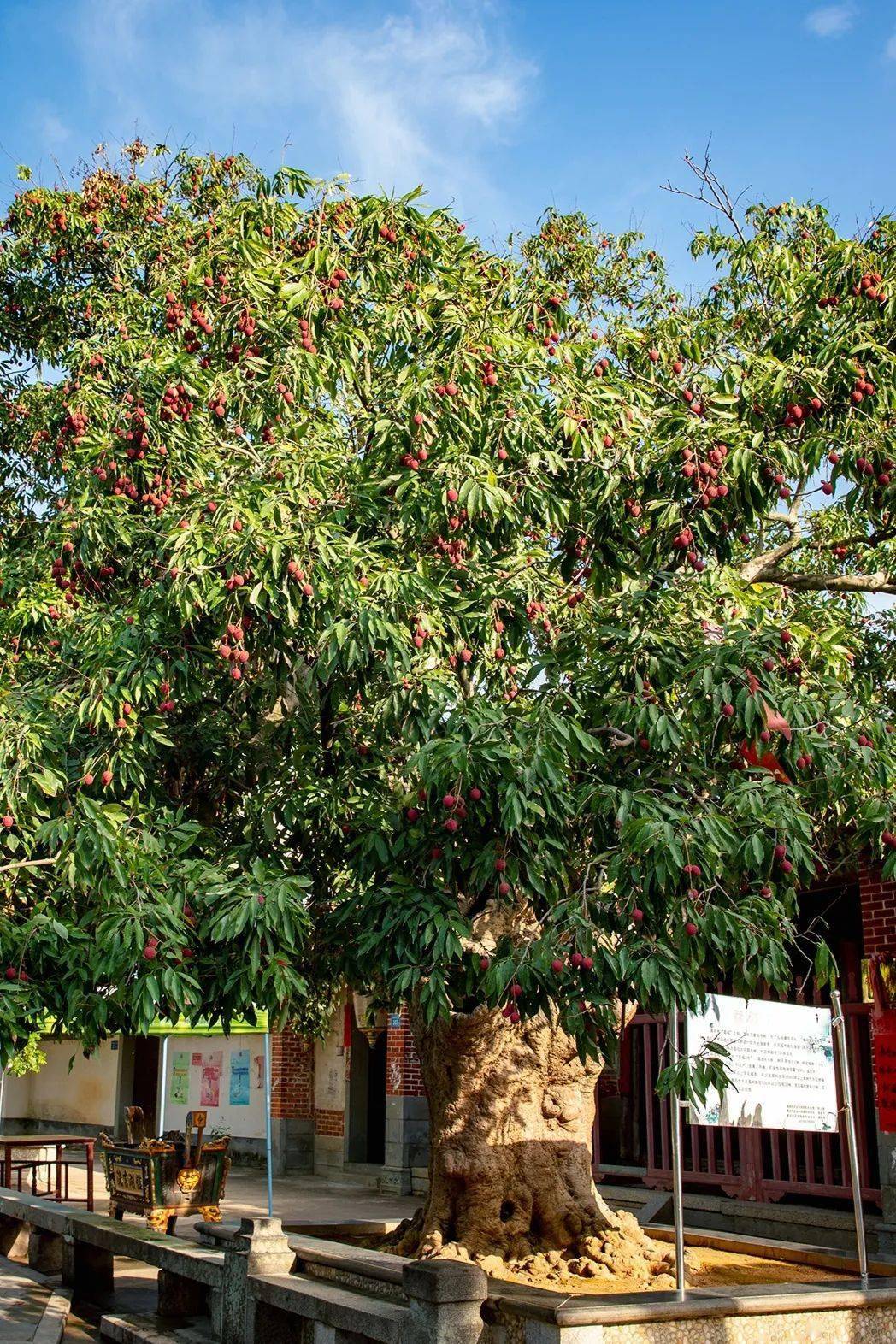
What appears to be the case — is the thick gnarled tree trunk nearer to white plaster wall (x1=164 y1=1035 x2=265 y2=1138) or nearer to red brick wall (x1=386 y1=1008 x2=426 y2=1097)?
red brick wall (x1=386 y1=1008 x2=426 y2=1097)

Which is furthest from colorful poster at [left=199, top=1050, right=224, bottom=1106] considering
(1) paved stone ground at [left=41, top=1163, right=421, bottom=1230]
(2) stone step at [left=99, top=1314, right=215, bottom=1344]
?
(2) stone step at [left=99, top=1314, right=215, bottom=1344]

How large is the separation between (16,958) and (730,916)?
3.40m

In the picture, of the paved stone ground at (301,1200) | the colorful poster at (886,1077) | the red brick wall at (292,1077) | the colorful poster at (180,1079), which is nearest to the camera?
the colorful poster at (886,1077)

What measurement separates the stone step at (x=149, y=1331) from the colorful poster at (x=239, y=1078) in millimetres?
12281

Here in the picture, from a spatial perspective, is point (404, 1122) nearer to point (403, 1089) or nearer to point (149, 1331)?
point (403, 1089)

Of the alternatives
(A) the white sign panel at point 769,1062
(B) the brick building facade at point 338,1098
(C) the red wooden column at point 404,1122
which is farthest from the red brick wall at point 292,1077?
(A) the white sign panel at point 769,1062

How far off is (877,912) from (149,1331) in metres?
6.66

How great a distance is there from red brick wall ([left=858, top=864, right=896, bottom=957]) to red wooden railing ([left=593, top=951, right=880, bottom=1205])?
739mm

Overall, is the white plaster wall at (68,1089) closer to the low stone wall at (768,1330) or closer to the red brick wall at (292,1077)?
the red brick wall at (292,1077)

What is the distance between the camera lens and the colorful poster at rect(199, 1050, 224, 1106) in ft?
70.6

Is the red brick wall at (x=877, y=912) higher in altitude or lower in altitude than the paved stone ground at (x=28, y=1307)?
higher

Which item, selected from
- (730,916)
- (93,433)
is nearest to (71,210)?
(93,433)

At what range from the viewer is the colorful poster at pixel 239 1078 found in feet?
68.4

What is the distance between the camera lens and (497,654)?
709cm
